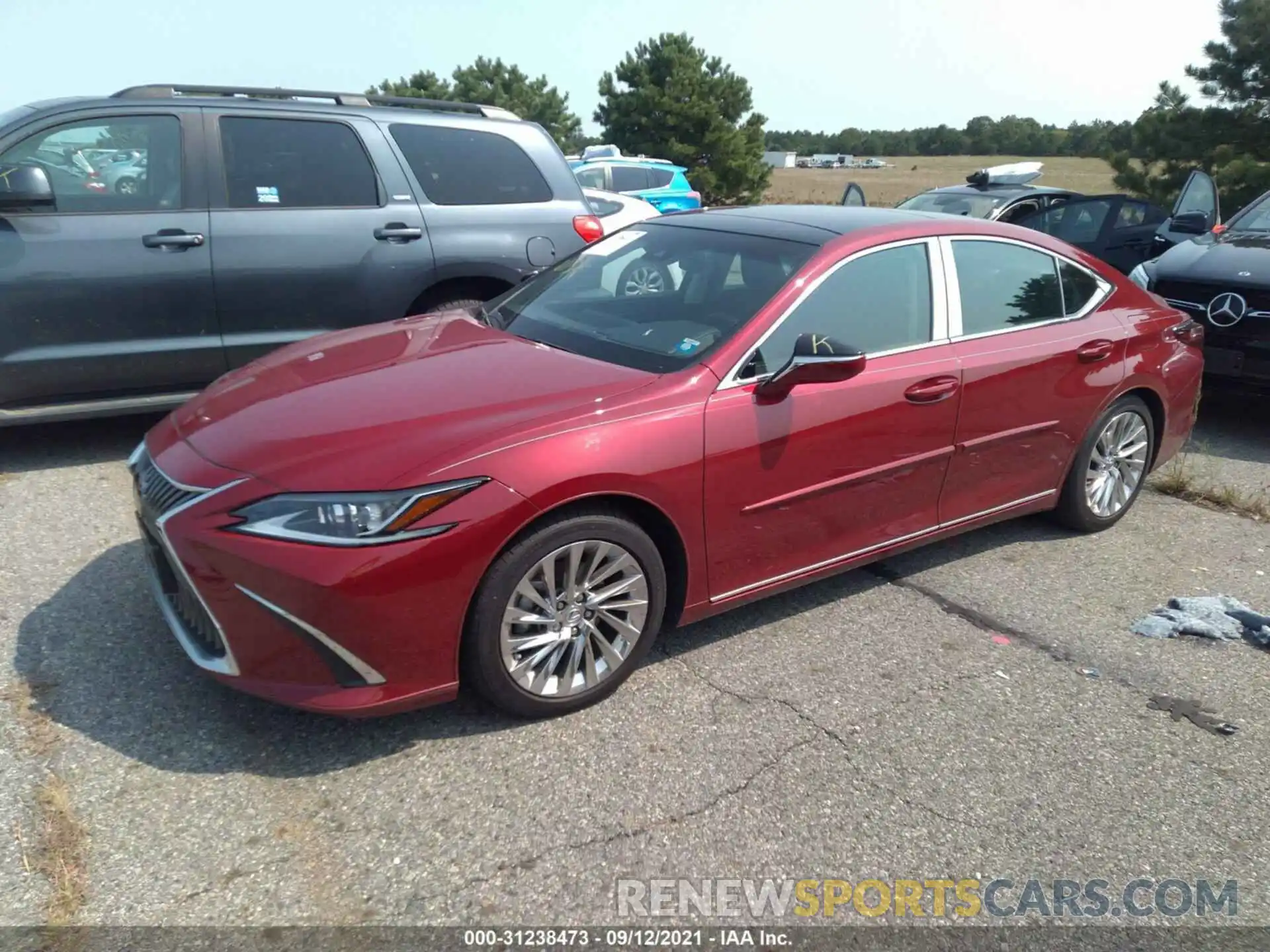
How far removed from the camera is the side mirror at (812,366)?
3418 mm

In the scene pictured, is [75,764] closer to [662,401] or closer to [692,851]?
[692,851]

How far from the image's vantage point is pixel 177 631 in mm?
3068

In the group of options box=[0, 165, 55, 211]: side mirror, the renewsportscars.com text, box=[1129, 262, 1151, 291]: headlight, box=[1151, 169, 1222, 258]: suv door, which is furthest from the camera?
box=[1151, 169, 1222, 258]: suv door

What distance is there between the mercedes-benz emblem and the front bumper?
5619 mm

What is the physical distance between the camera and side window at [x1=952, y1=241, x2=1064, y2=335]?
423 cm

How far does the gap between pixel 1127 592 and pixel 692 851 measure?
106 inches

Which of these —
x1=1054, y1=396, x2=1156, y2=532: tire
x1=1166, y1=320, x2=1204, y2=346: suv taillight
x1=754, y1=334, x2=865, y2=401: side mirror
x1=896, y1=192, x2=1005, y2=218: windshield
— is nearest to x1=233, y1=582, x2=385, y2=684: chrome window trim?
x1=754, y1=334, x2=865, y2=401: side mirror

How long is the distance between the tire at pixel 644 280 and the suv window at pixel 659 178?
1360 cm

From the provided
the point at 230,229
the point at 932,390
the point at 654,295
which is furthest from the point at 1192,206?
the point at 230,229

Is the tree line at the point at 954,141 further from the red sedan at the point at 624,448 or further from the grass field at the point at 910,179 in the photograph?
the red sedan at the point at 624,448

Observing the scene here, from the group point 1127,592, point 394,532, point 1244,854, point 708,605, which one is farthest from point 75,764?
point 1127,592

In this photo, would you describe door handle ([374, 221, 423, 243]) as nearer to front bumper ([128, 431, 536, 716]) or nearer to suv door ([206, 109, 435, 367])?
suv door ([206, 109, 435, 367])

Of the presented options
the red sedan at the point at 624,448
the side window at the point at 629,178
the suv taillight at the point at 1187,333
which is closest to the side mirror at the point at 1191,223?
the suv taillight at the point at 1187,333

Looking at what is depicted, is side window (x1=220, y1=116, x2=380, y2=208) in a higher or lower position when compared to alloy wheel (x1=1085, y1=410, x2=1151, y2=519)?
higher
